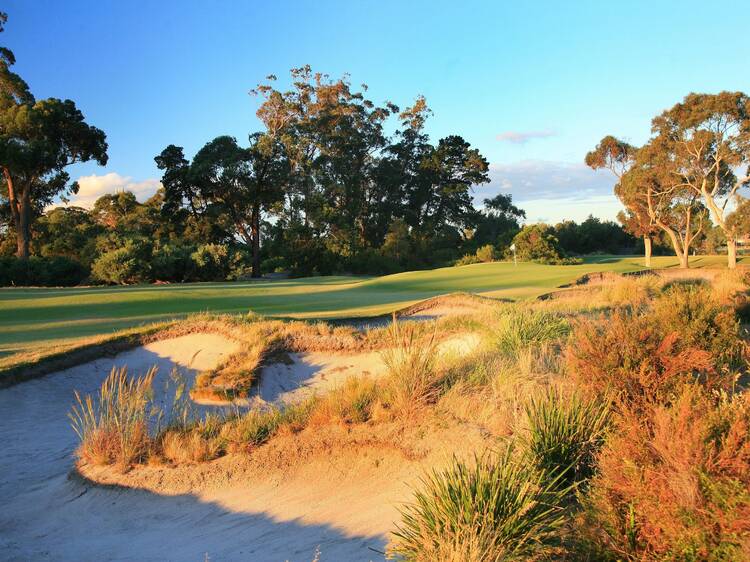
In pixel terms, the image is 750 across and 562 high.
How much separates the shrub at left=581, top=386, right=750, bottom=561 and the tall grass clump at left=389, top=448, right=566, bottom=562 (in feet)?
1.15

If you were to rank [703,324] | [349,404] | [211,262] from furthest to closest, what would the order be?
1. [211,262]
2. [703,324]
3. [349,404]

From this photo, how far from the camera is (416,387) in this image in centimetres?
708

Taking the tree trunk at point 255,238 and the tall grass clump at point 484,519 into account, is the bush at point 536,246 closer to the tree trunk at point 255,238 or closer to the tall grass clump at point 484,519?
the tree trunk at point 255,238

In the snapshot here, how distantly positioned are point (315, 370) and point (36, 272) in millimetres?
26554

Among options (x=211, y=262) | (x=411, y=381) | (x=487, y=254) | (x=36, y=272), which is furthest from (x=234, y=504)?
(x=487, y=254)

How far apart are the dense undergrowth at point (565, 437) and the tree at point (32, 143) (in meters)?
31.1

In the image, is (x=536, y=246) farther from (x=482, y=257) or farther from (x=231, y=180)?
(x=231, y=180)

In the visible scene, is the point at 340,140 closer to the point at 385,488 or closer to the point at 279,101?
the point at 279,101

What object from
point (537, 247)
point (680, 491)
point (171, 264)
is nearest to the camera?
point (680, 491)

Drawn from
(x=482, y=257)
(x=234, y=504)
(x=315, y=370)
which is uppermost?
(x=482, y=257)

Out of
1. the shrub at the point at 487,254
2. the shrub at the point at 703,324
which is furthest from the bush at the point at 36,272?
the shrub at the point at 703,324

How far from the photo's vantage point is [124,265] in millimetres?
31406

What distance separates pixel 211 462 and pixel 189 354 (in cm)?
585

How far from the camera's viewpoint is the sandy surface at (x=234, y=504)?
5.24m
